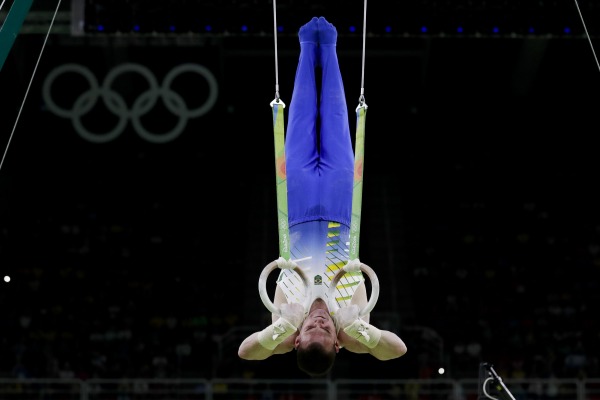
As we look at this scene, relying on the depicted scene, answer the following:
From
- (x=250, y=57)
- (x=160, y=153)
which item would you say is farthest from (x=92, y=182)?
(x=250, y=57)

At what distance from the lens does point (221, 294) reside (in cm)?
1956

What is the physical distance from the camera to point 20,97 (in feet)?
71.0

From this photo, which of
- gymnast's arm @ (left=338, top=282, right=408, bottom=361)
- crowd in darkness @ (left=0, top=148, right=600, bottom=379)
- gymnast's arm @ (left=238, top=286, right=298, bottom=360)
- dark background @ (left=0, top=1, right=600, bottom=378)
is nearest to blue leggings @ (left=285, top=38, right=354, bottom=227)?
gymnast's arm @ (left=238, top=286, right=298, bottom=360)

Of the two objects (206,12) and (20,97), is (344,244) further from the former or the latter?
(20,97)

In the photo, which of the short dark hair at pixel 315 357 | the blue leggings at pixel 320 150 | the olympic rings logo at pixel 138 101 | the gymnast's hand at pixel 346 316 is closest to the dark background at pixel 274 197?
the olympic rings logo at pixel 138 101

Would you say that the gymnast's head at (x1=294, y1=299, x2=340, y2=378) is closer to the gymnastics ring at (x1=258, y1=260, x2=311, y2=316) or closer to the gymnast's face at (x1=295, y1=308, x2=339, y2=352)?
the gymnast's face at (x1=295, y1=308, x2=339, y2=352)

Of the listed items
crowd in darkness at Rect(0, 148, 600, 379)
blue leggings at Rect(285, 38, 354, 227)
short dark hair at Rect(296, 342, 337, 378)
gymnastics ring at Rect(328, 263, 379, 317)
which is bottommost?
short dark hair at Rect(296, 342, 337, 378)

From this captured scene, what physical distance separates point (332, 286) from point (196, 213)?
1389cm

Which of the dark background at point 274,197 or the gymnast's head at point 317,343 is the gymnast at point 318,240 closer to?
the gymnast's head at point 317,343

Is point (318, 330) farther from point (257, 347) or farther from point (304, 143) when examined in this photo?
point (304, 143)

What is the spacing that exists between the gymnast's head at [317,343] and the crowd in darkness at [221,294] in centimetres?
894

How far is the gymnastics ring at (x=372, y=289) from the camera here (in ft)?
25.7

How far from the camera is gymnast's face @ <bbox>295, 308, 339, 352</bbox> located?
307 inches

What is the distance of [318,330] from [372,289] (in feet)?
1.48
